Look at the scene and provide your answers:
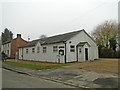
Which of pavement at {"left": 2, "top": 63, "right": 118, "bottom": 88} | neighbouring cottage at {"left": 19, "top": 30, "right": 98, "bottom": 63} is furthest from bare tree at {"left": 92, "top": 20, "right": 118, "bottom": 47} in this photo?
pavement at {"left": 2, "top": 63, "right": 118, "bottom": 88}

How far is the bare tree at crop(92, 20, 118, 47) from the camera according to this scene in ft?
99.0

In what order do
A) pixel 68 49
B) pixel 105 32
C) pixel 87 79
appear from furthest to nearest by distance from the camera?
1. pixel 105 32
2. pixel 68 49
3. pixel 87 79

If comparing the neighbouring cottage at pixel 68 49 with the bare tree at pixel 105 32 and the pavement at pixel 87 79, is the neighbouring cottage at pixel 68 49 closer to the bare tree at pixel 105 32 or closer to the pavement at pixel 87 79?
the pavement at pixel 87 79

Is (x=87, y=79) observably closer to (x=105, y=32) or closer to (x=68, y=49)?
(x=68, y=49)

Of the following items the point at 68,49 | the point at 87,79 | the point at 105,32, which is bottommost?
the point at 87,79

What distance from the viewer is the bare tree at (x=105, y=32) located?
30172mm

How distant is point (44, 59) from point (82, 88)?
1596 cm

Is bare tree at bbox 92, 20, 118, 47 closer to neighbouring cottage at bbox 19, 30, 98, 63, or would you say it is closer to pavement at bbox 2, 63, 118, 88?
neighbouring cottage at bbox 19, 30, 98, 63

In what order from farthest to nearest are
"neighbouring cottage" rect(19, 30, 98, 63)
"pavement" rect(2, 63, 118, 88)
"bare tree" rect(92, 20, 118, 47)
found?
"bare tree" rect(92, 20, 118, 47), "neighbouring cottage" rect(19, 30, 98, 63), "pavement" rect(2, 63, 118, 88)

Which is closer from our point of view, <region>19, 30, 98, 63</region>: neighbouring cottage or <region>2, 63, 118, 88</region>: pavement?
<region>2, 63, 118, 88</region>: pavement

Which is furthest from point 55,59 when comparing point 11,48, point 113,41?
point 11,48

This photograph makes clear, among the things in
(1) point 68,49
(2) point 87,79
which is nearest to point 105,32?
(1) point 68,49

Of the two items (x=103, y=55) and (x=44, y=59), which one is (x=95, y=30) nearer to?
(x=103, y=55)

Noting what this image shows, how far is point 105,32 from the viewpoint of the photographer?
31.2m
